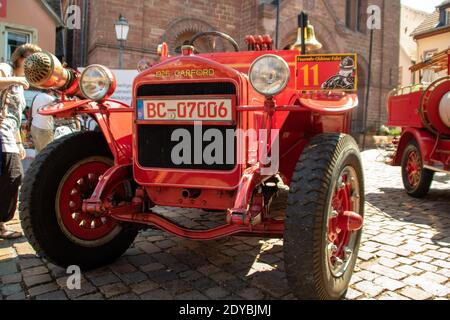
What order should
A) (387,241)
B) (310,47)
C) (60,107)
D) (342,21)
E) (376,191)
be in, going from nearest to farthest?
(60,107) → (387,241) → (310,47) → (376,191) → (342,21)

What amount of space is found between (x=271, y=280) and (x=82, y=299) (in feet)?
3.97

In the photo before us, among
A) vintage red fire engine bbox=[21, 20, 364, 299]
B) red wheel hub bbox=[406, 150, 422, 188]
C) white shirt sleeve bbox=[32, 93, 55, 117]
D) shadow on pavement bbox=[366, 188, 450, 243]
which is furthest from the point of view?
red wheel hub bbox=[406, 150, 422, 188]

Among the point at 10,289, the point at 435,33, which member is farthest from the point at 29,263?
the point at 435,33

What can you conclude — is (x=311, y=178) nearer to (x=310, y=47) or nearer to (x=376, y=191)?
(x=310, y=47)

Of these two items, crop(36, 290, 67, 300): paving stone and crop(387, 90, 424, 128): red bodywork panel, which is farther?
crop(387, 90, 424, 128): red bodywork panel

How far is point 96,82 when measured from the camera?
8.97 feet

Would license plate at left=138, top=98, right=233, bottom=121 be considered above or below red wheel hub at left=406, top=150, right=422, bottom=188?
above

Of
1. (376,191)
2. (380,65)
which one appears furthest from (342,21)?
(376,191)

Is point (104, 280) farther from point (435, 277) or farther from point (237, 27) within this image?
point (237, 27)

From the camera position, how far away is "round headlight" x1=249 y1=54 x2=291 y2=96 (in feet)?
7.34

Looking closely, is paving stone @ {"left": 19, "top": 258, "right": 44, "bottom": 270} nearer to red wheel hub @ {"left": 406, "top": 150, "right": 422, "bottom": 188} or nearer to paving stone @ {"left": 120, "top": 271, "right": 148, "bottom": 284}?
paving stone @ {"left": 120, "top": 271, "right": 148, "bottom": 284}

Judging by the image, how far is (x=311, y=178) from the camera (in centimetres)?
212

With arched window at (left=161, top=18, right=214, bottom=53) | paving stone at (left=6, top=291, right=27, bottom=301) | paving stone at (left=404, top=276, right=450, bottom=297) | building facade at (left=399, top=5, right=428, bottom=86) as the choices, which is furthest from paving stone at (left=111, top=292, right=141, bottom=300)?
building facade at (left=399, top=5, right=428, bottom=86)

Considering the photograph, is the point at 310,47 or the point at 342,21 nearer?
the point at 310,47
